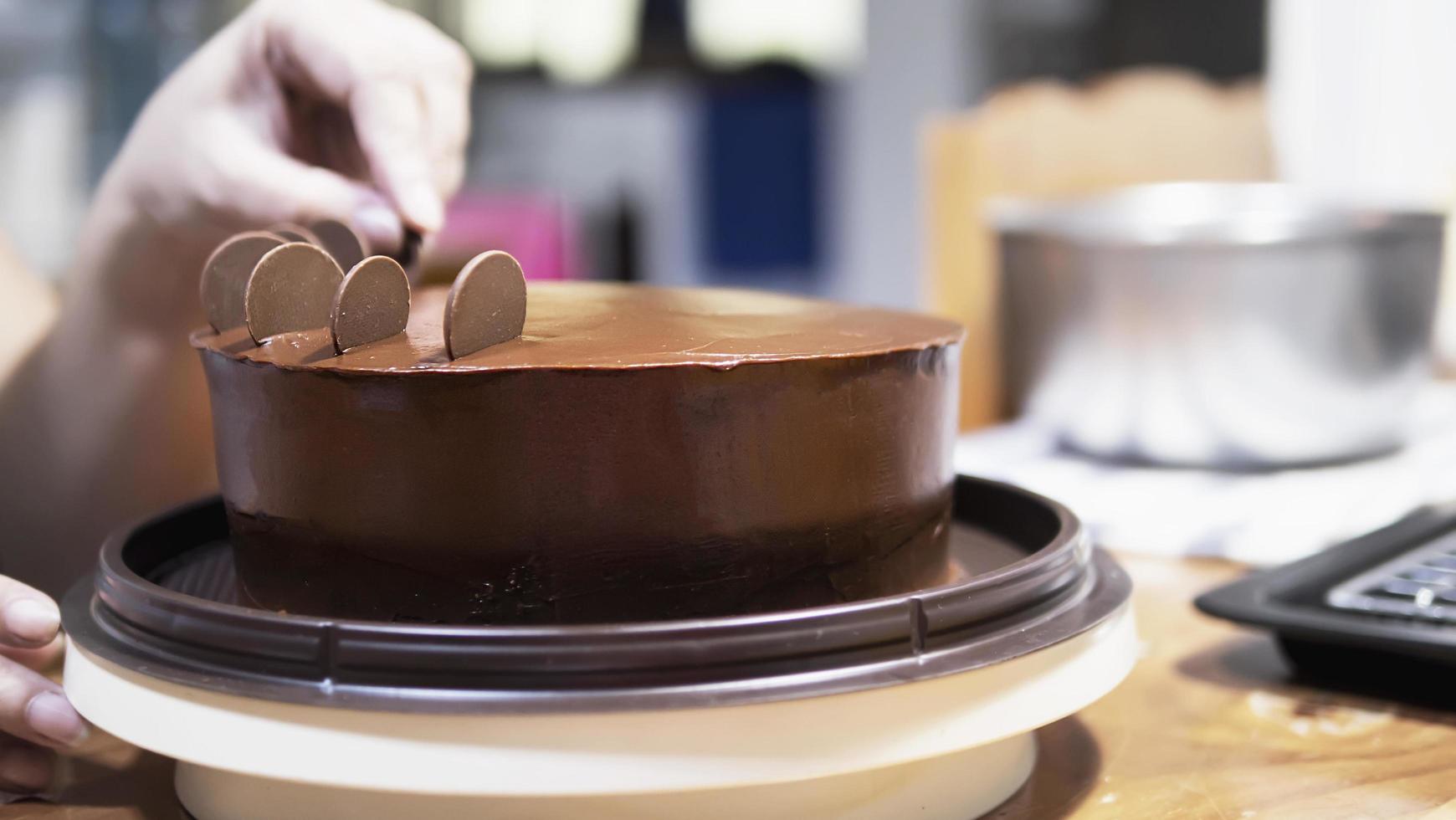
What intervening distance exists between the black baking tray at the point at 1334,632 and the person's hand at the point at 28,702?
2.08ft

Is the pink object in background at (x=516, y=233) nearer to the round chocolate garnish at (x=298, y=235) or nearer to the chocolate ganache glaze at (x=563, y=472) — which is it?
the round chocolate garnish at (x=298, y=235)

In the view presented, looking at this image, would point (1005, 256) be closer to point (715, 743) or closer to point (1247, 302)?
point (1247, 302)

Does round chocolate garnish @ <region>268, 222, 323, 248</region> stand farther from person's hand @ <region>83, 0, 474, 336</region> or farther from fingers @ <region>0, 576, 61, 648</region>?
fingers @ <region>0, 576, 61, 648</region>

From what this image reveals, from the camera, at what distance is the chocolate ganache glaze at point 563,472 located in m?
0.57

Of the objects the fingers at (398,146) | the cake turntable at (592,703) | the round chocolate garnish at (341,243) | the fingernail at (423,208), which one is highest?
the fingers at (398,146)

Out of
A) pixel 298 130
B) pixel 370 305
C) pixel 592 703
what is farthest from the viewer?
pixel 298 130

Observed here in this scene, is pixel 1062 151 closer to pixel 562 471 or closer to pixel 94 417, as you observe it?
pixel 94 417

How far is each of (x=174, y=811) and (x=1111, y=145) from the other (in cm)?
206

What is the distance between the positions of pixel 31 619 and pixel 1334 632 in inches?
26.9

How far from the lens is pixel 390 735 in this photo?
500 millimetres

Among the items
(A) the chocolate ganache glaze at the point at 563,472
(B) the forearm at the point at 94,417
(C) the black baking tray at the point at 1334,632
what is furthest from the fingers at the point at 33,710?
(C) the black baking tray at the point at 1334,632

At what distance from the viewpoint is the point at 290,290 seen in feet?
2.06

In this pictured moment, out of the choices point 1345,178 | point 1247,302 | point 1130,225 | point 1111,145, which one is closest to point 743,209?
point 1345,178

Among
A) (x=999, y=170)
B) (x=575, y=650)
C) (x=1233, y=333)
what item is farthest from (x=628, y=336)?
(x=999, y=170)
